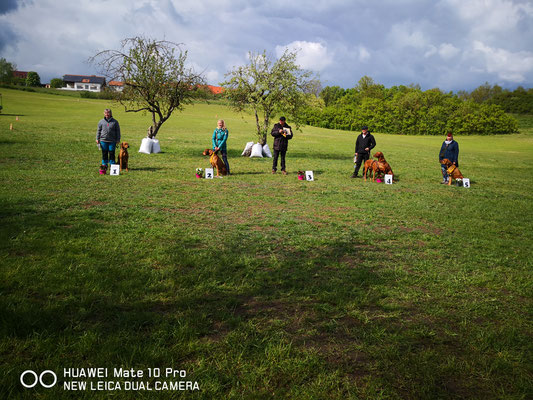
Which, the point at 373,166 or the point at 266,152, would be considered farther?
the point at 266,152

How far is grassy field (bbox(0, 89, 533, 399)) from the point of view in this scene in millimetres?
2797

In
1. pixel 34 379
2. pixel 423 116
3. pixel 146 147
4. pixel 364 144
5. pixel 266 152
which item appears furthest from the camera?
pixel 423 116

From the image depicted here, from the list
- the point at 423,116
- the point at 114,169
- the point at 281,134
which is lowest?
the point at 114,169

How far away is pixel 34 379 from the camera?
2.58 meters

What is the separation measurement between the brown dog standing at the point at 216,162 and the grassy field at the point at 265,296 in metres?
3.88

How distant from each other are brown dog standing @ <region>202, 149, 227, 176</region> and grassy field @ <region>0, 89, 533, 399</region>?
3.88m

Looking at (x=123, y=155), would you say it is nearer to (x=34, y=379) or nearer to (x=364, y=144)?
(x=364, y=144)

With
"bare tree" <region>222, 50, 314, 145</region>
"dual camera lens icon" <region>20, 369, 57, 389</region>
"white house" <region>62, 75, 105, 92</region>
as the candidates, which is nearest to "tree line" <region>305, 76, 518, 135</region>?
"bare tree" <region>222, 50, 314, 145</region>

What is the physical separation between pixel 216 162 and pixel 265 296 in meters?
9.06

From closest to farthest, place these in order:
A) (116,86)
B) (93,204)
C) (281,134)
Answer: (93,204) < (281,134) < (116,86)

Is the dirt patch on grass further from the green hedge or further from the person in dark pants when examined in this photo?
the green hedge

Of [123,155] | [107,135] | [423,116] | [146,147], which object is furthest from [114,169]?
[423,116]

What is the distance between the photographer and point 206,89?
1856 cm

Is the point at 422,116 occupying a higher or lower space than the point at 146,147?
higher
